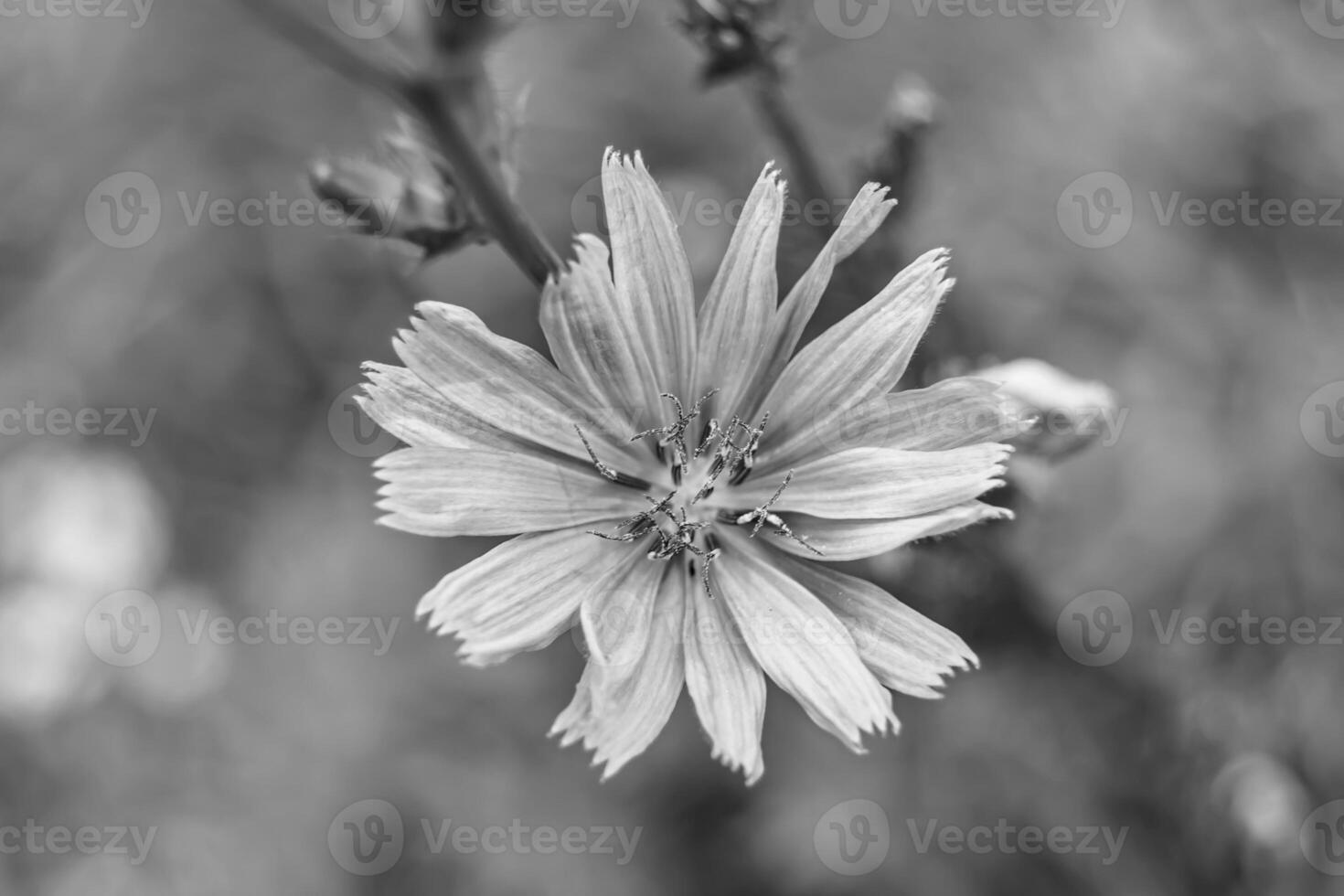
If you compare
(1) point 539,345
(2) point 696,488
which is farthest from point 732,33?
(1) point 539,345

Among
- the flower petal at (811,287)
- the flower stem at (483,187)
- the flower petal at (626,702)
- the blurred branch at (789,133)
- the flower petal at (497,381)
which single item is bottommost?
the flower petal at (626,702)

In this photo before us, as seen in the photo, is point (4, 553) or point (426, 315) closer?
point (426, 315)

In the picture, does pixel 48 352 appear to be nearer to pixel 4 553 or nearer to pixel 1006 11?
pixel 4 553

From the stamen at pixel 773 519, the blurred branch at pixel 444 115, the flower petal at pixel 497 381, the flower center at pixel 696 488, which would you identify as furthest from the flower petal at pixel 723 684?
the blurred branch at pixel 444 115

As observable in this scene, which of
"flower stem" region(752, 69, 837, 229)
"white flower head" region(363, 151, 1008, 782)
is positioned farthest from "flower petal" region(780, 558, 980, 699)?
"flower stem" region(752, 69, 837, 229)

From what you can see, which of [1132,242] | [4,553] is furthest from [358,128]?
[1132,242]

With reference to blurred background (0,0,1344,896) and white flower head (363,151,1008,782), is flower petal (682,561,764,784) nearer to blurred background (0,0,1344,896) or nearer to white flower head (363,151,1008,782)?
white flower head (363,151,1008,782)

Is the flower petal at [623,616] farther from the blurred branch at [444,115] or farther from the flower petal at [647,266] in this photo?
the blurred branch at [444,115]
